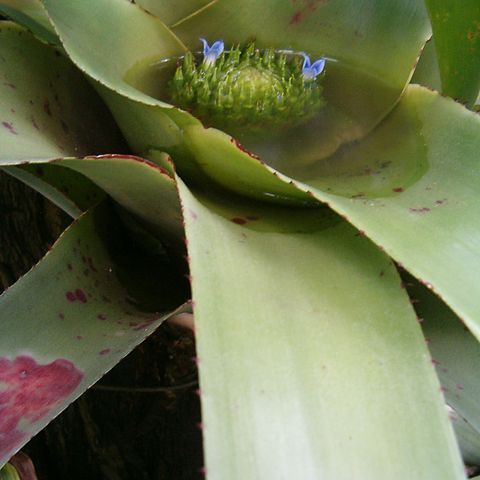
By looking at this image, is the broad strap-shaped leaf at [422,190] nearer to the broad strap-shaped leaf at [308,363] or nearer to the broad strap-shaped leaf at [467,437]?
the broad strap-shaped leaf at [308,363]

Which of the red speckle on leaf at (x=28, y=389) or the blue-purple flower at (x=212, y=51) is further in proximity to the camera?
the blue-purple flower at (x=212, y=51)

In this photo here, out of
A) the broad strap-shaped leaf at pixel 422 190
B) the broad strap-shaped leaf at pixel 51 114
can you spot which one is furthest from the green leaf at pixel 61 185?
the broad strap-shaped leaf at pixel 422 190

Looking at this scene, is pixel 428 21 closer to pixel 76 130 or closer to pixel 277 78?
pixel 277 78

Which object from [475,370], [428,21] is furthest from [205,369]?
[428,21]

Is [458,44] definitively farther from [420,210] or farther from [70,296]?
[70,296]

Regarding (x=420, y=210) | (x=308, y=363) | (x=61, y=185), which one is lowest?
(x=308, y=363)

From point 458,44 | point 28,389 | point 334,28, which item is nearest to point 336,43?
point 334,28
